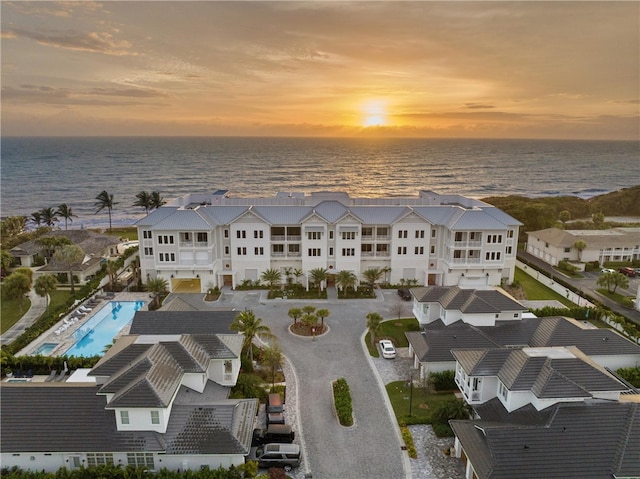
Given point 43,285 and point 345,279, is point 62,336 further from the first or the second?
point 345,279

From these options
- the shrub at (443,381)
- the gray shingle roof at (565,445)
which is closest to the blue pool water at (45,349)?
the shrub at (443,381)

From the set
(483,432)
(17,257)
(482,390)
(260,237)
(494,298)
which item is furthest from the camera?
(17,257)

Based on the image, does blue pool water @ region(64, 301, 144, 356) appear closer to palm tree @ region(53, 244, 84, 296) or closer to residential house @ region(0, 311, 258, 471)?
palm tree @ region(53, 244, 84, 296)

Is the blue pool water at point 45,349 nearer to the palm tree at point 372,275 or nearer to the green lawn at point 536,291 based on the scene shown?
the palm tree at point 372,275

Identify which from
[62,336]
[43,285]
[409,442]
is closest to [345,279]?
[409,442]

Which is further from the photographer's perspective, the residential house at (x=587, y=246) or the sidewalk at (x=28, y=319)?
the residential house at (x=587, y=246)

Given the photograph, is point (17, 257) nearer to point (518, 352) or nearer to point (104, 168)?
point (518, 352)

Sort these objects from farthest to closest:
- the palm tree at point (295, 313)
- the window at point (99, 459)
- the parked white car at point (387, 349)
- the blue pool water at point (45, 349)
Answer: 1. the palm tree at point (295, 313)
2. the blue pool water at point (45, 349)
3. the parked white car at point (387, 349)
4. the window at point (99, 459)

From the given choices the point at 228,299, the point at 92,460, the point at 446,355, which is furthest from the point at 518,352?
the point at 228,299
